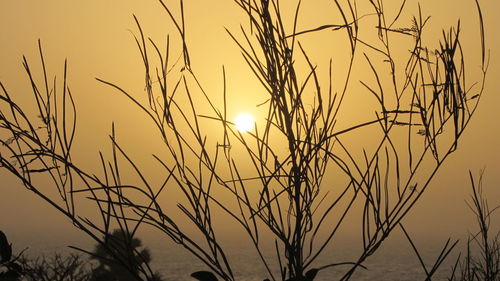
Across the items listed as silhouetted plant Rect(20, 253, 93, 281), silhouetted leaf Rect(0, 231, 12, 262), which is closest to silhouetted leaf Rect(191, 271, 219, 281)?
silhouetted plant Rect(20, 253, 93, 281)

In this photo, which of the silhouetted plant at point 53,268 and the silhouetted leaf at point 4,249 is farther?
the silhouetted leaf at point 4,249

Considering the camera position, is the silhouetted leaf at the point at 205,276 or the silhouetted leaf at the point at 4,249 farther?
the silhouetted leaf at the point at 4,249

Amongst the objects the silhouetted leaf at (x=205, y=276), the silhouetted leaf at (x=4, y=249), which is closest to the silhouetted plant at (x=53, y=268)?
the silhouetted leaf at (x=4, y=249)

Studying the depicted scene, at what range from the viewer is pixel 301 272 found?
5.90 ft

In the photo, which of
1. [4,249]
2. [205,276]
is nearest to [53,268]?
[4,249]

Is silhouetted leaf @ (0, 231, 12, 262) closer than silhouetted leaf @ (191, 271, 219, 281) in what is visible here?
No

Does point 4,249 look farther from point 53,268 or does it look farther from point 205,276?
point 53,268

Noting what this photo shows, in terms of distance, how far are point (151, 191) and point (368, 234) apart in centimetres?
76

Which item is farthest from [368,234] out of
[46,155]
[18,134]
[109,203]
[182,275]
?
[182,275]

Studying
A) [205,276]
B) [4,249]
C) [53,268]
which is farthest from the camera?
[53,268]

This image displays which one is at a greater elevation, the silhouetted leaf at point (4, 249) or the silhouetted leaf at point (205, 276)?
the silhouetted leaf at point (4, 249)

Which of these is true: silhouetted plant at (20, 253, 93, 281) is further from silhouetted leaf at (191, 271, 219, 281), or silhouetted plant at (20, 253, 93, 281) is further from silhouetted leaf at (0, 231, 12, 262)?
silhouetted leaf at (191, 271, 219, 281)

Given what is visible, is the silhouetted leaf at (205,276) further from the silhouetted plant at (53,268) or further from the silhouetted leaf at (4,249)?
the silhouetted leaf at (4,249)

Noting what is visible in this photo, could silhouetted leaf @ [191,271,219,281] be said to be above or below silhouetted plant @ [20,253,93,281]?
below
